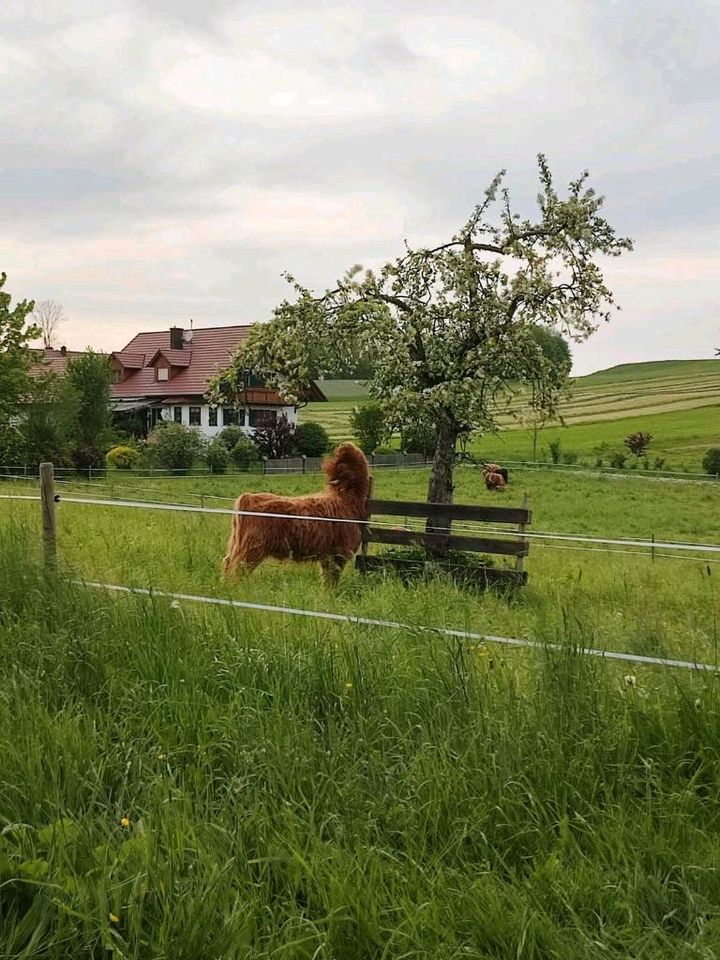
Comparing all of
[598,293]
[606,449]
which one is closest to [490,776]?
[598,293]

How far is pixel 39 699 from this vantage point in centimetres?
371

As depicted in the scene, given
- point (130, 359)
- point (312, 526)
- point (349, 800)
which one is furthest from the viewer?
point (130, 359)

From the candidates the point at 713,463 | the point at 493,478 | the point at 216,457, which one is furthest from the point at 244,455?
the point at 713,463

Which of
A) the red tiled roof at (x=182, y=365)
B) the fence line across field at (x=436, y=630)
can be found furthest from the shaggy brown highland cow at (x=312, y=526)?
the red tiled roof at (x=182, y=365)

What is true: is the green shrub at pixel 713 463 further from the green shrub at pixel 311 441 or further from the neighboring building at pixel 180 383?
the neighboring building at pixel 180 383

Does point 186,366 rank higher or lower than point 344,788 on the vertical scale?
higher

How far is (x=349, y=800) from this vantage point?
309 cm

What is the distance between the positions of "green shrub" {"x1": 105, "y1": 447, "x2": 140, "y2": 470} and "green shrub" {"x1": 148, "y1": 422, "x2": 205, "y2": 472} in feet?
3.11

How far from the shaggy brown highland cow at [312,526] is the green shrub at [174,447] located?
34.8m

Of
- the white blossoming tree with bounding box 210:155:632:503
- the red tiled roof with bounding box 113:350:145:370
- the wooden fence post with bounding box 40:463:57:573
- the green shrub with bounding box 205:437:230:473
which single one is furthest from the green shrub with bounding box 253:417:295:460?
the wooden fence post with bounding box 40:463:57:573

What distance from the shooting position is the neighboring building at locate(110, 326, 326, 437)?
61312 millimetres

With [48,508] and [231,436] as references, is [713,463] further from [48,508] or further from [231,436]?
[48,508]

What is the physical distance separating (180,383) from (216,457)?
19.8 metres

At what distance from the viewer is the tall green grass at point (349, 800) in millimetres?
2443
